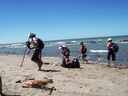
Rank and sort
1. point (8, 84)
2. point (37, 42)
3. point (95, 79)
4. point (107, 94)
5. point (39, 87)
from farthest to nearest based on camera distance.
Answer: point (37, 42) → point (95, 79) → point (8, 84) → point (39, 87) → point (107, 94)

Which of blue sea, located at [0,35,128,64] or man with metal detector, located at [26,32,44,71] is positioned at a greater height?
man with metal detector, located at [26,32,44,71]

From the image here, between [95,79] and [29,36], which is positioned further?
[29,36]

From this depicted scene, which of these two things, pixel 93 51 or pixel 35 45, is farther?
pixel 93 51

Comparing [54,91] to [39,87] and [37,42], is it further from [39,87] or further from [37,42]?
[37,42]

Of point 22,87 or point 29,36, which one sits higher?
point 29,36

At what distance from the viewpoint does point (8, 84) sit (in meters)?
11.9

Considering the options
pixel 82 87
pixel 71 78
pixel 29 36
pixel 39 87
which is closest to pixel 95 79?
pixel 71 78

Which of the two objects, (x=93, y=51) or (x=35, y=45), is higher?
(x=35, y=45)

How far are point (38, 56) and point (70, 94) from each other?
6.58m

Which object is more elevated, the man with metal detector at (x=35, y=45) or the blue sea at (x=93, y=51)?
the man with metal detector at (x=35, y=45)

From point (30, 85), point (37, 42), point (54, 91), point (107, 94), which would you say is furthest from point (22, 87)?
point (37, 42)

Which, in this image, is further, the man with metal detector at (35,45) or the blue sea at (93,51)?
the blue sea at (93,51)

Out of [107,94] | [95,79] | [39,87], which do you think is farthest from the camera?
[95,79]

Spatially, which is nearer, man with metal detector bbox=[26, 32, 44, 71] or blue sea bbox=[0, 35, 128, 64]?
man with metal detector bbox=[26, 32, 44, 71]
